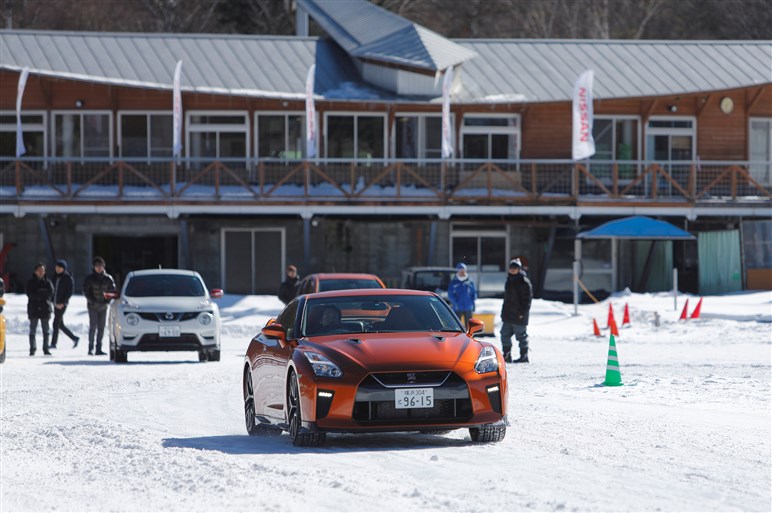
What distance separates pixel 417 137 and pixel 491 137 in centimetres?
226

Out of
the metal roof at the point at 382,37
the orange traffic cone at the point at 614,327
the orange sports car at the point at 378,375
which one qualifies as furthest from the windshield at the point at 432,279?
the orange sports car at the point at 378,375

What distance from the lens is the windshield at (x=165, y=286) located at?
75.9 ft

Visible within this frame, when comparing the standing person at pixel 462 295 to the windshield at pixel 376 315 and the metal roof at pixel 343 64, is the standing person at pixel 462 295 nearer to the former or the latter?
the windshield at pixel 376 315

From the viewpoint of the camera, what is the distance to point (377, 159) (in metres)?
37.3

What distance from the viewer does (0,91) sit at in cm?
3956

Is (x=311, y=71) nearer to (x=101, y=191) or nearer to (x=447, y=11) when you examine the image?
(x=101, y=191)

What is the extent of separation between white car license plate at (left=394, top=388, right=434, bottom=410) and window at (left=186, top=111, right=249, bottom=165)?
29.4 meters

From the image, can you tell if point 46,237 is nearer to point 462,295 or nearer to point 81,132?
point 81,132

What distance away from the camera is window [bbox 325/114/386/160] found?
39906 millimetres

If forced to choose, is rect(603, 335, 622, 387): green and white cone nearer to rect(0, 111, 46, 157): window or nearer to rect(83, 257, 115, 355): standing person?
rect(83, 257, 115, 355): standing person

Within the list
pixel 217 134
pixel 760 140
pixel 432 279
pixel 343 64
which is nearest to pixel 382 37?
pixel 343 64

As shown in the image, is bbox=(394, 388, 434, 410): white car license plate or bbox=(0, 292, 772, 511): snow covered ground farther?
bbox=(394, 388, 434, 410): white car license plate

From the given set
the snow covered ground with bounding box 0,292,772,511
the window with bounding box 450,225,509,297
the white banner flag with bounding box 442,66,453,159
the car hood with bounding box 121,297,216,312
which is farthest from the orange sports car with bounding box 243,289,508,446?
the window with bounding box 450,225,509,297

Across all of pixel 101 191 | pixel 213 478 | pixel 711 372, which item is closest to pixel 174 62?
pixel 101 191
